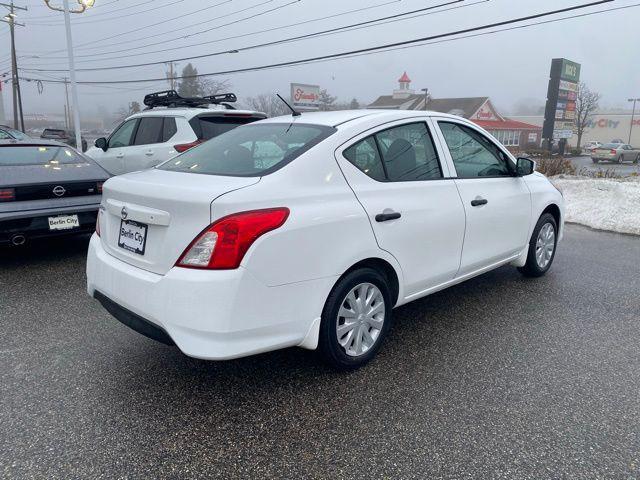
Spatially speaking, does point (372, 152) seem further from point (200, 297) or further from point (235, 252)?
point (200, 297)

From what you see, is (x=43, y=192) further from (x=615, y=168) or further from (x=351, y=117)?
(x=615, y=168)

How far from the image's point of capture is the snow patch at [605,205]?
791cm

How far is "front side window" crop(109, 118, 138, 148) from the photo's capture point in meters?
8.11

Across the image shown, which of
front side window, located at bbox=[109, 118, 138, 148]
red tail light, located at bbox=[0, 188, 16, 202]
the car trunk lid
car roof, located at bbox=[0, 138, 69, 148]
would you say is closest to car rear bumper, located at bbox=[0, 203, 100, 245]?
red tail light, located at bbox=[0, 188, 16, 202]

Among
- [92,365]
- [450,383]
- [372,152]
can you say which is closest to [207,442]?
[92,365]

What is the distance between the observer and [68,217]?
5195 millimetres

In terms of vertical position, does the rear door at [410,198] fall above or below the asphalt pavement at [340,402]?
above

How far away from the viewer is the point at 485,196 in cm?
A: 394

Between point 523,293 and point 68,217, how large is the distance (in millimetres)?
4709

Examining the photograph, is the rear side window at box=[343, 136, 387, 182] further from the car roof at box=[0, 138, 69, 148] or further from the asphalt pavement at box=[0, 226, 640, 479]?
the car roof at box=[0, 138, 69, 148]

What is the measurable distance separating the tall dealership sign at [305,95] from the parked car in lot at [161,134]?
2593 cm

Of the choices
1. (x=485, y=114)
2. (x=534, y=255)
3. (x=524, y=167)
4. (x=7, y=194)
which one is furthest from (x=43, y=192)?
(x=485, y=114)

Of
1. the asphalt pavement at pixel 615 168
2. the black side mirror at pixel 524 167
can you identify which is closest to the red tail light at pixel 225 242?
the black side mirror at pixel 524 167

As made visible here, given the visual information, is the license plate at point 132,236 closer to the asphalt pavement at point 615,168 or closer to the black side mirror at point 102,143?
the black side mirror at point 102,143
